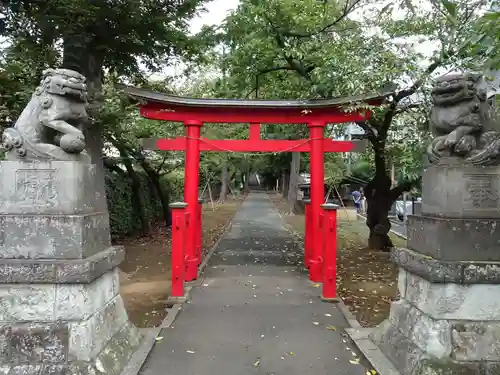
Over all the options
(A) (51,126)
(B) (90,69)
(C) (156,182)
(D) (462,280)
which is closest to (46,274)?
(A) (51,126)

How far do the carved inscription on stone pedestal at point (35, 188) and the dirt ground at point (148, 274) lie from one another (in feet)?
10.8

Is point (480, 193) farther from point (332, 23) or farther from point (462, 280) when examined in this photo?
point (332, 23)

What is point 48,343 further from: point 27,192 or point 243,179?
point 243,179

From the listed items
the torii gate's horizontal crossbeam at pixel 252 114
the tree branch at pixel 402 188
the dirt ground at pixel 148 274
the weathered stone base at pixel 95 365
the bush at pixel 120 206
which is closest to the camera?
the weathered stone base at pixel 95 365

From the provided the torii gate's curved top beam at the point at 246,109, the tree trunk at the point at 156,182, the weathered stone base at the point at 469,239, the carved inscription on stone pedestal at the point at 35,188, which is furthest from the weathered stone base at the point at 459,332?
the tree trunk at the point at 156,182

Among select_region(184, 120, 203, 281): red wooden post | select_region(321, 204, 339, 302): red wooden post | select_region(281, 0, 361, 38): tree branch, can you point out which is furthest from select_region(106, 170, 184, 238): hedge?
select_region(321, 204, 339, 302): red wooden post

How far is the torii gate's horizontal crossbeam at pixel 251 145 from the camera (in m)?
9.38

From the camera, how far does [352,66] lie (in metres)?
8.21

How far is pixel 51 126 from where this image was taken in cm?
391

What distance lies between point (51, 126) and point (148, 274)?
23.1ft

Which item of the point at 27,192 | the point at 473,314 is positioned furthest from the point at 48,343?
the point at 473,314

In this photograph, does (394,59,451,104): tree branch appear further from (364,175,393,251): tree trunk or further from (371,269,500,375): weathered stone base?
(371,269,500,375): weathered stone base

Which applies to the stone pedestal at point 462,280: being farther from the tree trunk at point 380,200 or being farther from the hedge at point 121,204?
the hedge at point 121,204

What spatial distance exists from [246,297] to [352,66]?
501 cm
